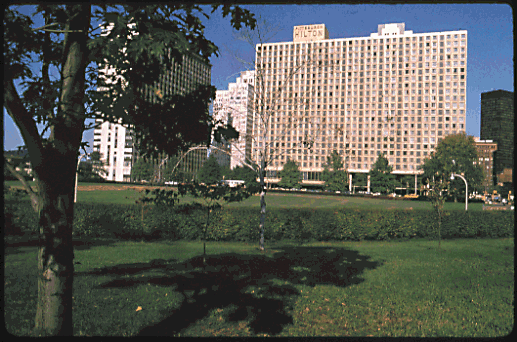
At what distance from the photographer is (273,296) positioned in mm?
7039

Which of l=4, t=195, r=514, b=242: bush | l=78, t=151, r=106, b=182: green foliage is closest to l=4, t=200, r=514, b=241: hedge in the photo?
l=4, t=195, r=514, b=242: bush

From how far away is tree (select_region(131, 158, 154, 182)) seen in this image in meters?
5.46

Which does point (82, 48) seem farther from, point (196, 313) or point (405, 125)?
point (405, 125)

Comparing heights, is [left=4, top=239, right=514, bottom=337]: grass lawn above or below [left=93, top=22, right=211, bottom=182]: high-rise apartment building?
below

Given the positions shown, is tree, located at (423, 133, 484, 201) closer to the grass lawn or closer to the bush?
the bush

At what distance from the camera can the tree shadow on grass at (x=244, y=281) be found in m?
5.74

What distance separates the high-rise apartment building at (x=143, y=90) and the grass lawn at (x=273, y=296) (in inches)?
72.6

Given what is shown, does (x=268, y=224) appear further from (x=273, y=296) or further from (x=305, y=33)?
(x=305, y=33)

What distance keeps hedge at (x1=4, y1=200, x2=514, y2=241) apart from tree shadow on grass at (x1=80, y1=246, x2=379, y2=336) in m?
5.48

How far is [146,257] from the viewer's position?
11617 millimetres

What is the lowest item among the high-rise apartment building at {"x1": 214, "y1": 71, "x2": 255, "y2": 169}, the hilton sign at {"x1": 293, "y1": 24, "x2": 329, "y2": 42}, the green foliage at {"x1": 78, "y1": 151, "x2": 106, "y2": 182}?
the green foliage at {"x1": 78, "y1": 151, "x2": 106, "y2": 182}

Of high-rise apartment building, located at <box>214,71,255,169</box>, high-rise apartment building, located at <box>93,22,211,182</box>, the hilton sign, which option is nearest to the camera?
high-rise apartment building, located at <box>93,22,211,182</box>

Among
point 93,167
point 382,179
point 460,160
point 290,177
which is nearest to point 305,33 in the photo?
point 93,167

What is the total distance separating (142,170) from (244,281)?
3.99 meters
